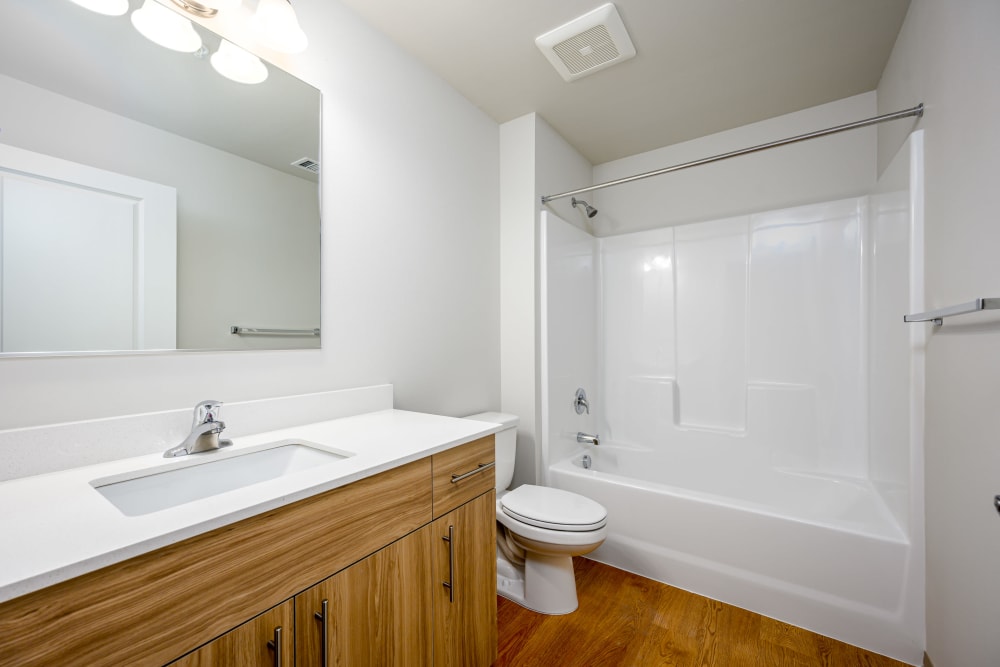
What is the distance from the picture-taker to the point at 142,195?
3.46 ft

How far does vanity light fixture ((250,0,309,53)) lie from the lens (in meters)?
1.23

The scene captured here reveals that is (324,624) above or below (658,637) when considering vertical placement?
above

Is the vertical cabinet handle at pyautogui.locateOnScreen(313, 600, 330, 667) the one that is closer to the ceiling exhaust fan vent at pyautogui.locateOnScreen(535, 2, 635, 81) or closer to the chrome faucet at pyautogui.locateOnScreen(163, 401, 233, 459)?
the chrome faucet at pyautogui.locateOnScreen(163, 401, 233, 459)

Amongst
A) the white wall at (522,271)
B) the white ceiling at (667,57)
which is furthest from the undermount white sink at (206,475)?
the white ceiling at (667,57)

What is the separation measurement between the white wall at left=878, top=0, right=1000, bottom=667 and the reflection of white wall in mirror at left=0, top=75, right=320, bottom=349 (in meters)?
1.91

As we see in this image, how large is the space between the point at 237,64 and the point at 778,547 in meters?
2.61

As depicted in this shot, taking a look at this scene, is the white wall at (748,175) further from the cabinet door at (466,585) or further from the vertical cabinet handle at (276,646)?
the vertical cabinet handle at (276,646)

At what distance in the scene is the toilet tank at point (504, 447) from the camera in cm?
198

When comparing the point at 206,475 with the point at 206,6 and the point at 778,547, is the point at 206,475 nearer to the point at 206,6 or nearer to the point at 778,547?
the point at 206,6

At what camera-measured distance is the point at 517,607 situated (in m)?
1.79

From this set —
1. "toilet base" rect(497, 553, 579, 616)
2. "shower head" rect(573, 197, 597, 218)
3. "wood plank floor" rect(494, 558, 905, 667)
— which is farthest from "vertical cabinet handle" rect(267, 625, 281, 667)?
"shower head" rect(573, 197, 597, 218)

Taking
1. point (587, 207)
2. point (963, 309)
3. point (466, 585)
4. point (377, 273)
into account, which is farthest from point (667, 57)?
point (466, 585)

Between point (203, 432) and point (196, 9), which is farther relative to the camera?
point (196, 9)

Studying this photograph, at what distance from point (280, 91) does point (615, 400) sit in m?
2.49
